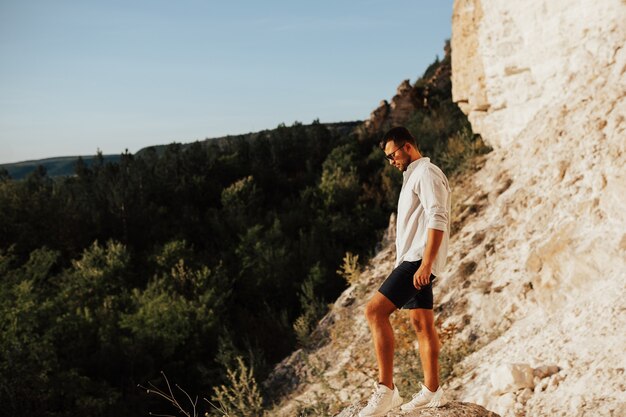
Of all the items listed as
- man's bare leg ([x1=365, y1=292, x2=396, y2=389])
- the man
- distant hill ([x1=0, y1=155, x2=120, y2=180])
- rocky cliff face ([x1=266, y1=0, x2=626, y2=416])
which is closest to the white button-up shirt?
the man

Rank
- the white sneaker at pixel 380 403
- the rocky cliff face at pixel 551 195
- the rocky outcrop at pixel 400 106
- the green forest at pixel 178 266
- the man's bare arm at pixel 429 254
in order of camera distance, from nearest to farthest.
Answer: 1. the man's bare arm at pixel 429 254
2. the white sneaker at pixel 380 403
3. the rocky cliff face at pixel 551 195
4. the green forest at pixel 178 266
5. the rocky outcrop at pixel 400 106

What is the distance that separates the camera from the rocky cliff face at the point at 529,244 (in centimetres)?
387

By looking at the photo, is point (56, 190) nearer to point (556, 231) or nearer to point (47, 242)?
point (47, 242)

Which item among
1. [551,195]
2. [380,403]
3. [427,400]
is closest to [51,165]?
[551,195]

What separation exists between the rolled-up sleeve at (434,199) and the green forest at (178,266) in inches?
186

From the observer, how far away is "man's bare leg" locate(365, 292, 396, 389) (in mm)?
2869

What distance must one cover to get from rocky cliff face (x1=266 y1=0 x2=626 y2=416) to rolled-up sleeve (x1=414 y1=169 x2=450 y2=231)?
1.66 meters

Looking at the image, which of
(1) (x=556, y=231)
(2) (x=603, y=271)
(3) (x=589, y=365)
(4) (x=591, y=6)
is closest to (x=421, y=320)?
(3) (x=589, y=365)

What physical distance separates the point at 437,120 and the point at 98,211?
10626mm

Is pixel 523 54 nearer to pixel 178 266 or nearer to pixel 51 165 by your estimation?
pixel 178 266

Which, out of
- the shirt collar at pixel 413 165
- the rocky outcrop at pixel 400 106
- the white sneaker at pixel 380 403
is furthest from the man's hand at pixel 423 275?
the rocky outcrop at pixel 400 106

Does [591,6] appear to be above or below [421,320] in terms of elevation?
above

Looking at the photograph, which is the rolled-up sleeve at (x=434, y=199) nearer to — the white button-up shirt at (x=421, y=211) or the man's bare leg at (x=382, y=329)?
the white button-up shirt at (x=421, y=211)

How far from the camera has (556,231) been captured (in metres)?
5.41
